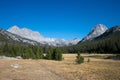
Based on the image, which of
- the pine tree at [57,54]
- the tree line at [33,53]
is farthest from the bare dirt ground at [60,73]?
the tree line at [33,53]

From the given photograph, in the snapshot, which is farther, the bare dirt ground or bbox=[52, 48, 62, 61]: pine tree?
bbox=[52, 48, 62, 61]: pine tree

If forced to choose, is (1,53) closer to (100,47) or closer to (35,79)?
(100,47)

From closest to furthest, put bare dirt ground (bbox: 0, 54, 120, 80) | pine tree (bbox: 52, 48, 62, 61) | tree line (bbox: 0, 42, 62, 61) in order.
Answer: bare dirt ground (bbox: 0, 54, 120, 80), pine tree (bbox: 52, 48, 62, 61), tree line (bbox: 0, 42, 62, 61)

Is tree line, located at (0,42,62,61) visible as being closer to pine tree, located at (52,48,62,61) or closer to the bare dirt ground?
pine tree, located at (52,48,62,61)

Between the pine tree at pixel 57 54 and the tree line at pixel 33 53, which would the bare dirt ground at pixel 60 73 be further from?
the tree line at pixel 33 53

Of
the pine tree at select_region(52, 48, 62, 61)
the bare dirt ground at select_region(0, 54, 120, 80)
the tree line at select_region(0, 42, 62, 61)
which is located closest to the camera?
the bare dirt ground at select_region(0, 54, 120, 80)

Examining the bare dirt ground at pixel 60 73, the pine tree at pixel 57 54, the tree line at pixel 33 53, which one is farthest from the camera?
the tree line at pixel 33 53

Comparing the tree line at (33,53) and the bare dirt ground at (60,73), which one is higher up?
the tree line at (33,53)

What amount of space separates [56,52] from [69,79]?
78604 mm

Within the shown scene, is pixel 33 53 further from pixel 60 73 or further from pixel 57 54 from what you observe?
pixel 60 73

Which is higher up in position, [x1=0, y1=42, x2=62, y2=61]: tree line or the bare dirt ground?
[x1=0, y1=42, x2=62, y2=61]: tree line

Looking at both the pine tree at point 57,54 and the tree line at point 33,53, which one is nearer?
the pine tree at point 57,54

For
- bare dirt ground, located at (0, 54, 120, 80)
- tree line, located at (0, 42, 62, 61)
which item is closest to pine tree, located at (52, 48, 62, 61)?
tree line, located at (0, 42, 62, 61)

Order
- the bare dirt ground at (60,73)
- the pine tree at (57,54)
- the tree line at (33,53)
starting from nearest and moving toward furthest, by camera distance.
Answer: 1. the bare dirt ground at (60,73)
2. the pine tree at (57,54)
3. the tree line at (33,53)
